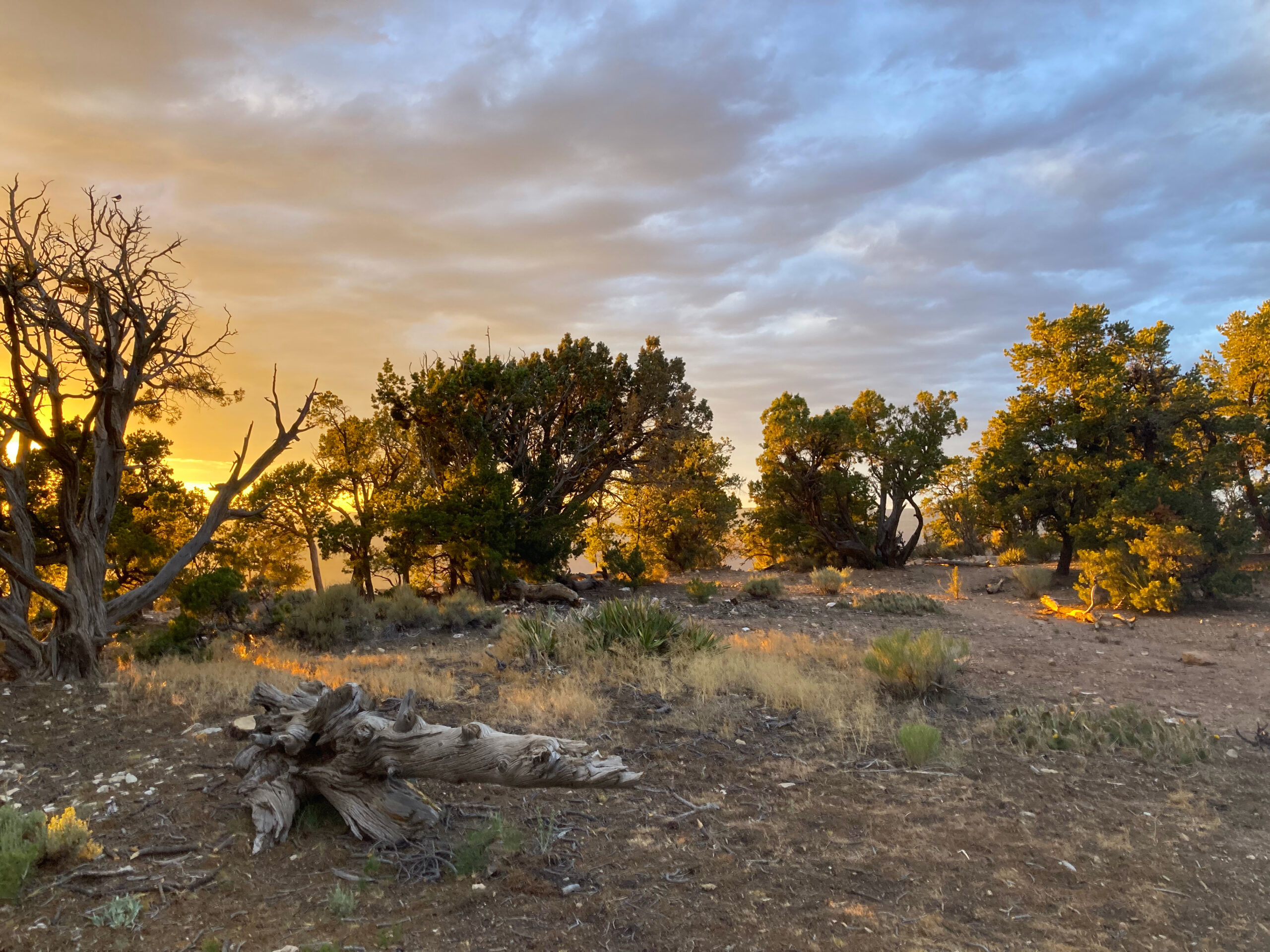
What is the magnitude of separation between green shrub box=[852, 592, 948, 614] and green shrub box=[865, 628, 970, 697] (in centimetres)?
687

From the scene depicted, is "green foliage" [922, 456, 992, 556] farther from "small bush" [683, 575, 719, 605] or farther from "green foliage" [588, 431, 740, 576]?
"small bush" [683, 575, 719, 605]

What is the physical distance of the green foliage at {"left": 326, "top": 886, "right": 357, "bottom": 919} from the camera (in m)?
4.13

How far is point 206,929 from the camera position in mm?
4016

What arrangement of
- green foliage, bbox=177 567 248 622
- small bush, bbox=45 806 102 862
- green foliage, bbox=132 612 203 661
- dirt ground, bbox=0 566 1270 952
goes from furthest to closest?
1. green foliage, bbox=177 567 248 622
2. green foliage, bbox=132 612 203 661
3. small bush, bbox=45 806 102 862
4. dirt ground, bbox=0 566 1270 952

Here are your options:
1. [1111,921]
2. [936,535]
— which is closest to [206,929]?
[1111,921]

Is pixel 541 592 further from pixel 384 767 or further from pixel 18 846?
pixel 18 846

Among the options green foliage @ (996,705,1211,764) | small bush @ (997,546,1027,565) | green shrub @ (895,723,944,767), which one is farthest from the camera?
small bush @ (997,546,1027,565)

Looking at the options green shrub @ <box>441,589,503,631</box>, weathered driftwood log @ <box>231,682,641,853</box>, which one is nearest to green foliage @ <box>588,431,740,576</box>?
green shrub @ <box>441,589,503,631</box>

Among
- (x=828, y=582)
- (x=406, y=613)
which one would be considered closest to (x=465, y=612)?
(x=406, y=613)

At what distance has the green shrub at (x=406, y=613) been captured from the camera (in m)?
15.0

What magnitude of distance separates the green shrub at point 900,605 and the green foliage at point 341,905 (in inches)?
546

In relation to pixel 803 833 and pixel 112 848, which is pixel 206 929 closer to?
pixel 112 848

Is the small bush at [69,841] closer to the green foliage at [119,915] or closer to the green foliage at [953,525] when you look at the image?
the green foliage at [119,915]

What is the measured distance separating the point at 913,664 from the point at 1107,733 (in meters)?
1.98
